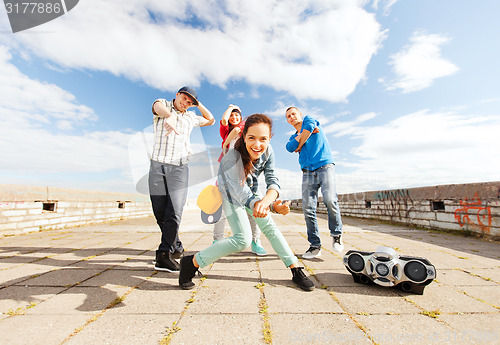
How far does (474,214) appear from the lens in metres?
4.89

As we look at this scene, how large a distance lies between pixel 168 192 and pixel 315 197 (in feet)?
5.91

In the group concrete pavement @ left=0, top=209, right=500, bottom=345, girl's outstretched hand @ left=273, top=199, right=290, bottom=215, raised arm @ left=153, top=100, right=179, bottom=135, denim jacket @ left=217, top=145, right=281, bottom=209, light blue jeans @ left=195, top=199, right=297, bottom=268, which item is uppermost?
raised arm @ left=153, top=100, right=179, bottom=135

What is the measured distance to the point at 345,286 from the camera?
2.03 metres

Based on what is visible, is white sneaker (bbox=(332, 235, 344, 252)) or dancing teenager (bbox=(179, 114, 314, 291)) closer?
dancing teenager (bbox=(179, 114, 314, 291))

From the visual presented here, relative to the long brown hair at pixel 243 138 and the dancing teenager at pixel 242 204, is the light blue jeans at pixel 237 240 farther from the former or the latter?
the long brown hair at pixel 243 138

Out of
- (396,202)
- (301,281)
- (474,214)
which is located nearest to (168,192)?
(301,281)

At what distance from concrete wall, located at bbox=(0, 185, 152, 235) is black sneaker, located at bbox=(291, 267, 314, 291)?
5817 mm

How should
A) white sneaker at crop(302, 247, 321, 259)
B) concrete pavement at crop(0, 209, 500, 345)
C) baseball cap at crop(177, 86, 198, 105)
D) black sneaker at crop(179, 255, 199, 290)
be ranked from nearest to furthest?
concrete pavement at crop(0, 209, 500, 345) → black sneaker at crop(179, 255, 199, 290) → baseball cap at crop(177, 86, 198, 105) → white sneaker at crop(302, 247, 321, 259)

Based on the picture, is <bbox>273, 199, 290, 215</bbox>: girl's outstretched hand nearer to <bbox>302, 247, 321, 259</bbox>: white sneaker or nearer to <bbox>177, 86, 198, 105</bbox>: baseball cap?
<bbox>302, 247, 321, 259</bbox>: white sneaker

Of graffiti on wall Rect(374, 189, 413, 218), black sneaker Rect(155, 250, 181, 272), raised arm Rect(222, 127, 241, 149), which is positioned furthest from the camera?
graffiti on wall Rect(374, 189, 413, 218)

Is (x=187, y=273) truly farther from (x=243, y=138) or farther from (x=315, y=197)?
(x=315, y=197)

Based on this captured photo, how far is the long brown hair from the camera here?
80.9 inches

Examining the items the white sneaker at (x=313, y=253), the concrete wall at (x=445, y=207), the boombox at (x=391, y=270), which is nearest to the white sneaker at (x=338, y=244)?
the white sneaker at (x=313, y=253)

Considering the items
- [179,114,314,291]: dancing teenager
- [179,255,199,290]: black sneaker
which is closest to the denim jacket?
[179,114,314,291]: dancing teenager
